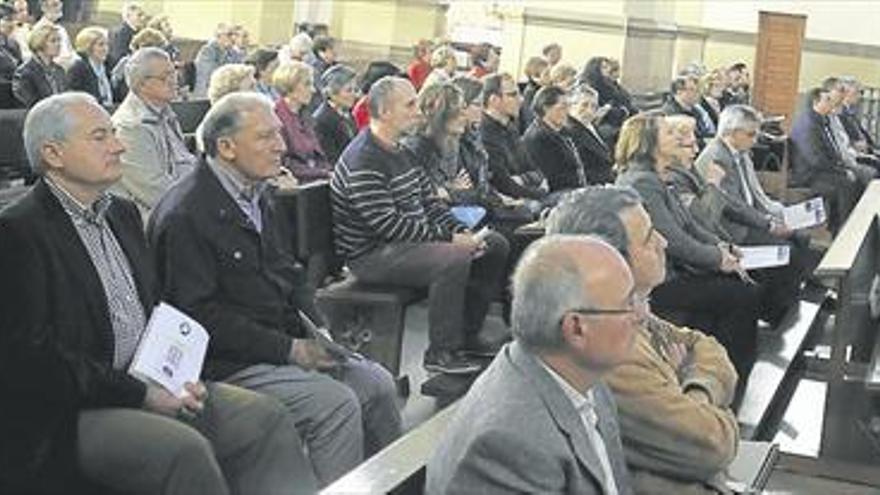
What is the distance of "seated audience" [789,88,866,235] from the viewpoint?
1212cm

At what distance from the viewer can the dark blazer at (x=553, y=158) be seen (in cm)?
918

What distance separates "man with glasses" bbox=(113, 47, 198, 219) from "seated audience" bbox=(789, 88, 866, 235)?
6.72m

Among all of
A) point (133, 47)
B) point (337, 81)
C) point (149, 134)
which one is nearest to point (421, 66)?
point (133, 47)

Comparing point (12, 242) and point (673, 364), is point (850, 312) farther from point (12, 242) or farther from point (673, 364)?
point (12, 242)

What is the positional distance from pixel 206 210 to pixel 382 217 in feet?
5.99

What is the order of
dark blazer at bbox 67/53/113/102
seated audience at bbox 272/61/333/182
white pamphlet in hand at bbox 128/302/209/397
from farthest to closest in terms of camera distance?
dark blazer at bbox 67/53/113/102 < seated audience at bbox 272/61/333/182 < white pamphlet in hand at bbox 128/302/209/397

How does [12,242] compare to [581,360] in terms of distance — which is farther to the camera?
[12,242]

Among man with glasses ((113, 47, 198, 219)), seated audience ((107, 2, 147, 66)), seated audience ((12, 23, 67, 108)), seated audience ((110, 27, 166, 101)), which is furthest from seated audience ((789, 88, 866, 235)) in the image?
man with glasses ((113, 47, 198, 219))

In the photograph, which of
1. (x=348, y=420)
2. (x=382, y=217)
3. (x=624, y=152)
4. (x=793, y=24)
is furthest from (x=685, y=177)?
(x=793, y=24)

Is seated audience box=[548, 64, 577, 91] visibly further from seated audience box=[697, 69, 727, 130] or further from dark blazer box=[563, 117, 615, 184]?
seated audience box=[697, 69, 727, 130]

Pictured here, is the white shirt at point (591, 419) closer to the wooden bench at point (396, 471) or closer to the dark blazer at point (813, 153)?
the wooden bench at point (396, 471)

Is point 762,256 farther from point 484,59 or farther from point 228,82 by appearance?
point 484,59

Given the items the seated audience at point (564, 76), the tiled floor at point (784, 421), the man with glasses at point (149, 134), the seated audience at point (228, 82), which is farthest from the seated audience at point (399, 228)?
the seated audience at point (564, 76)

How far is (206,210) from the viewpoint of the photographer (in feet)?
15.2
